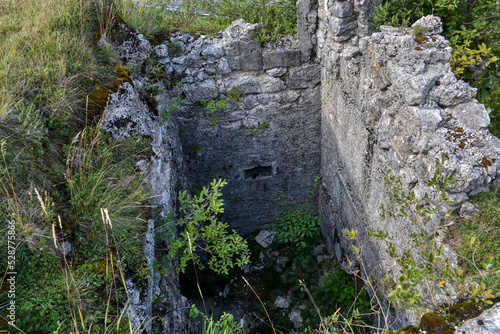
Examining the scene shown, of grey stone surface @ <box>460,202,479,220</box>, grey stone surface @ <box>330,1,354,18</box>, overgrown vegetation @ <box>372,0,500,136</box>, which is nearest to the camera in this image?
grey stone surface @ <box>460,202,479,220</box>

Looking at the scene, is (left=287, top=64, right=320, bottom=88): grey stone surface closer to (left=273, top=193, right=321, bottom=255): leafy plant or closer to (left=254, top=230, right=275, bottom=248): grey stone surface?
(left=273, top=193, right=321, bottom=255): leafy plant

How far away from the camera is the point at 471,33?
2961mm

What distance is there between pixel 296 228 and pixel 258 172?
1052 millimetres

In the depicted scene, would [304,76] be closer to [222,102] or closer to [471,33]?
[222,102]

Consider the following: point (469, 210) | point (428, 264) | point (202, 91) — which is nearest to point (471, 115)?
point (469, 210)

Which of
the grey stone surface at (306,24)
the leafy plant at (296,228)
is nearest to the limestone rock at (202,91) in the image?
the grey stone surface at (306,24)

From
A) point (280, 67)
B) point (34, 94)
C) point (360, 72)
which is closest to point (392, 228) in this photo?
point (360, 72)

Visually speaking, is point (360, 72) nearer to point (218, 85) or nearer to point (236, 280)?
point (218, 85)

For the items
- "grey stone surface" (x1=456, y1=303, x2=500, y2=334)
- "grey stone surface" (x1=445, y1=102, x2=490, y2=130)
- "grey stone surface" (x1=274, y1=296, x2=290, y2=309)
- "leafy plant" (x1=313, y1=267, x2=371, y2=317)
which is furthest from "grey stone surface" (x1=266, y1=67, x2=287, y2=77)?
"grey stone surface" (x1=456, y1=303, x2=500, y2=334)

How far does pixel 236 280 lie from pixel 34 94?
11.7 ft

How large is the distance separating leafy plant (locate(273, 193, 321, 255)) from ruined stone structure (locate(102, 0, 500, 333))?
0.78ft

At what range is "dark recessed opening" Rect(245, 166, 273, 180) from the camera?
5195mm

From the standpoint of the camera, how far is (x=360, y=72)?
329cm

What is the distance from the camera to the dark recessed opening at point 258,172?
520 cm
